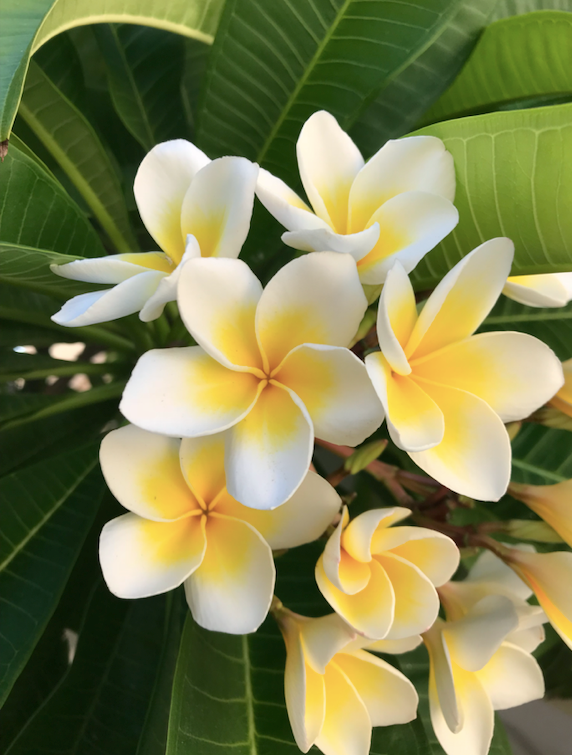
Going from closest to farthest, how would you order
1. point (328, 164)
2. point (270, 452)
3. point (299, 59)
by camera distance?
point (270, 452), point (328, 164), point (299, 59)

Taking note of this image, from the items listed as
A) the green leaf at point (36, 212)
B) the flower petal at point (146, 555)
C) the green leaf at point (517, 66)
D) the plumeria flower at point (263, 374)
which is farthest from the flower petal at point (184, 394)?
the green leaf at point (517, 66)

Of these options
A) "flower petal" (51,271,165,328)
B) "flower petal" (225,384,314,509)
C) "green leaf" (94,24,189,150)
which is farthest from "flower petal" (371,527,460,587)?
"green leaf" (94,24,189,150)

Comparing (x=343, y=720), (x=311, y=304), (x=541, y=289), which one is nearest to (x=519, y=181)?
(x=541, y=289)

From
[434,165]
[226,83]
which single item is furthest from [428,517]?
[226,83]

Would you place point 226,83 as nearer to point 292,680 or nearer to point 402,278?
point 402,278

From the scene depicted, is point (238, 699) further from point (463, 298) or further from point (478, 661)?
point (463, 298)

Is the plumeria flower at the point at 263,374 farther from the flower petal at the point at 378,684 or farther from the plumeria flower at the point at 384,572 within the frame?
the flower petal at the point at 378,684
